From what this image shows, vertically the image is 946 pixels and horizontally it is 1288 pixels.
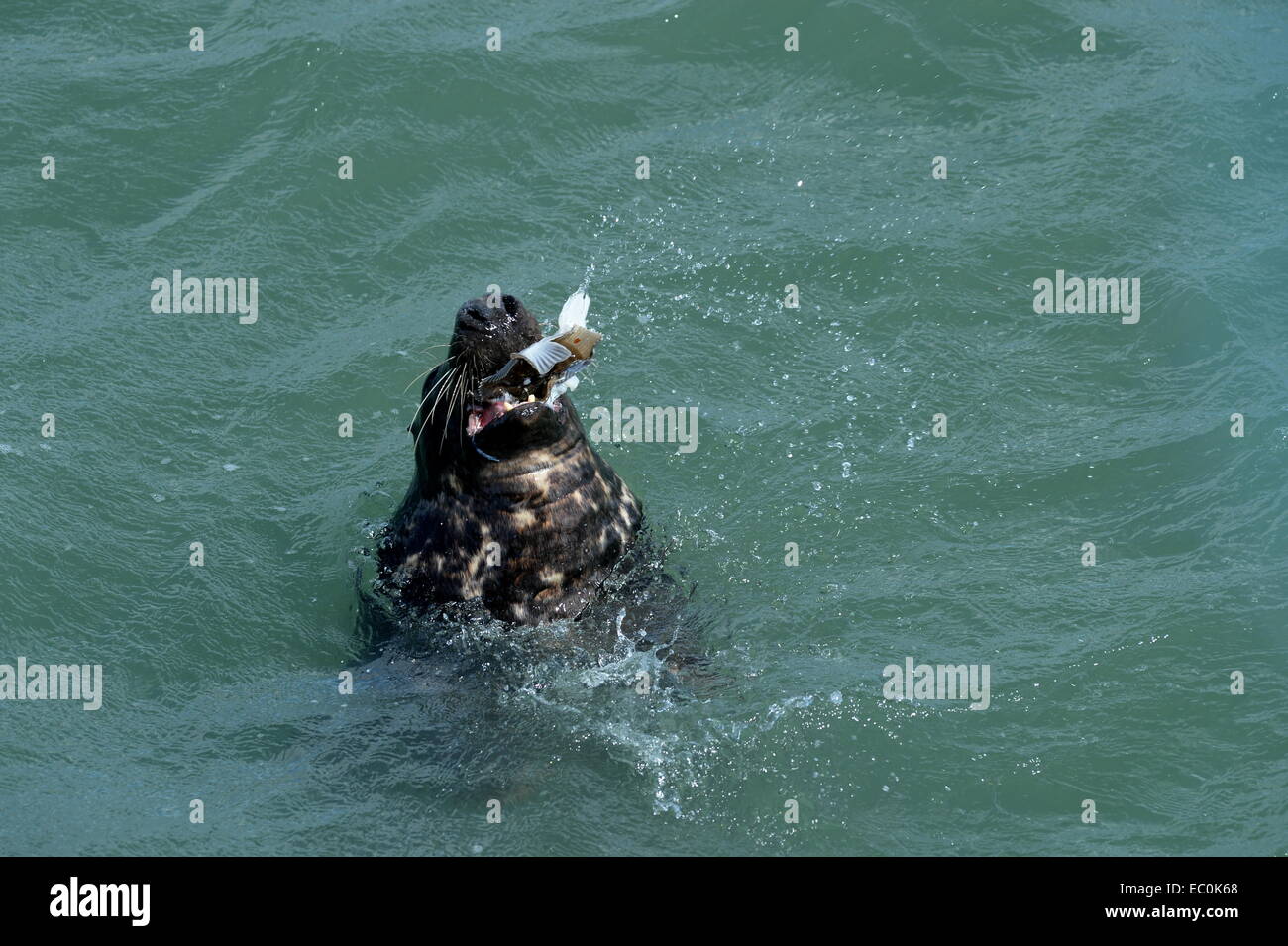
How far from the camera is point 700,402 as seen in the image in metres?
10.8

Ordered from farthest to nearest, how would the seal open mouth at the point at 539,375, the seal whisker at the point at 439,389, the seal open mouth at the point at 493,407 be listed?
the seal open mouth at the point at 493,407
the seal whisker at the point at 439,389
the seal open mouth at the point at 539,375

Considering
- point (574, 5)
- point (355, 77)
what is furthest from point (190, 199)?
point (574, 5)

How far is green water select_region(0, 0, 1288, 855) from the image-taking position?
7941 mm

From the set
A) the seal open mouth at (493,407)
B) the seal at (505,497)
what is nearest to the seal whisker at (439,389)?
the seal at (505,497)

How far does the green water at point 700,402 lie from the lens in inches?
313

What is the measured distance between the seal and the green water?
0.49 metres

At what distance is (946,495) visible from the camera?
10.0 metres

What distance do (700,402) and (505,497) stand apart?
306cm

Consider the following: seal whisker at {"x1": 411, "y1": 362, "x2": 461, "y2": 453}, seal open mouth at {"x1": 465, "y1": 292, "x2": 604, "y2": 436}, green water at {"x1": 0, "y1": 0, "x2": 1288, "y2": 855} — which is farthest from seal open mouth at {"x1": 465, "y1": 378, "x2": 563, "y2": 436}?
green water at {"x1": 0, "y1": 0, "x2": 1288, "y2": 855}

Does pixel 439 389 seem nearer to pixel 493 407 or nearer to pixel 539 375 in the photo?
pixel 493 407

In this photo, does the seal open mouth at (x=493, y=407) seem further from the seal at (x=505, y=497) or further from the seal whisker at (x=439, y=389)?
the seal whisker at (x=439, y=389)

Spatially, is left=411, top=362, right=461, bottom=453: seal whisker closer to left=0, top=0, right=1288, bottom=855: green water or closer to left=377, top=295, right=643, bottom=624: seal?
left=377, top=295, right=643, bottom=624: seal

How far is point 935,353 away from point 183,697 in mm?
5246

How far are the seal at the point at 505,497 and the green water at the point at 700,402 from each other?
489 mm
